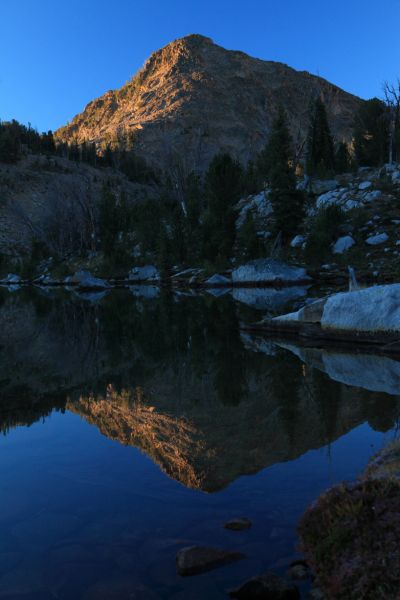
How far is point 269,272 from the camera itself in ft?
141

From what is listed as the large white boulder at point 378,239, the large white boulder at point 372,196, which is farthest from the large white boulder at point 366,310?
the large white boulder at point 372,196

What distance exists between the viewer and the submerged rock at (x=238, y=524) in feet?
16.0

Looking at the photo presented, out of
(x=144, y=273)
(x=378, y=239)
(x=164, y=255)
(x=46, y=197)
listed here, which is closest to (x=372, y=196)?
(x=378, y=239)

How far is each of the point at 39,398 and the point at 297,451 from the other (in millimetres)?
6910

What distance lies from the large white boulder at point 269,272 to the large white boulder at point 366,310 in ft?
85.1

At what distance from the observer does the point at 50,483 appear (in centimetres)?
644

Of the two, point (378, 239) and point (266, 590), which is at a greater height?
point (378, 239)

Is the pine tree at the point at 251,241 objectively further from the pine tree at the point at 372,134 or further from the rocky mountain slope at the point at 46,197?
the rocky mountain slope at the point at 46,197

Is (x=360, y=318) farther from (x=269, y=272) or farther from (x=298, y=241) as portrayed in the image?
(x=298, y=241)

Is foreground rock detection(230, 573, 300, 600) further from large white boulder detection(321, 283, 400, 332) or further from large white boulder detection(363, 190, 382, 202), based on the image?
large white boulder detection(363, 190, 382, 202)

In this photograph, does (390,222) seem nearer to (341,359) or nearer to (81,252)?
(341,359)

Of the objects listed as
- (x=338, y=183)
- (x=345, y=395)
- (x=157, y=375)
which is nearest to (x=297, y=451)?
(x=345, y=395)

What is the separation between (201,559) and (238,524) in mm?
793

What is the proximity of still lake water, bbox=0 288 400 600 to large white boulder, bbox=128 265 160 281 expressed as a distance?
50.6m
